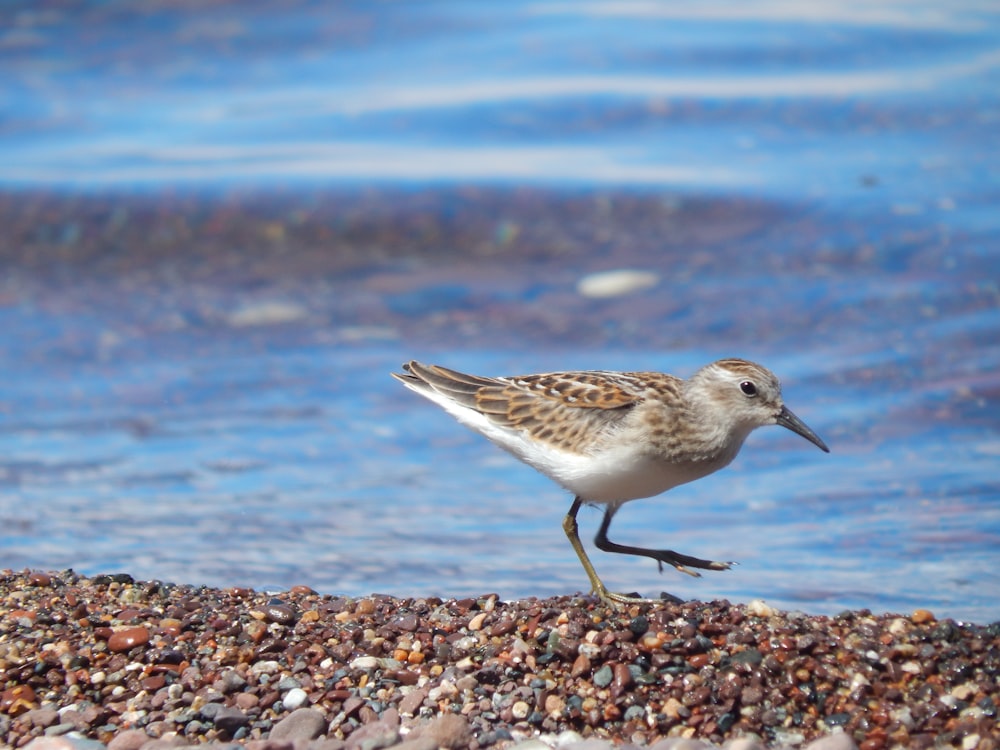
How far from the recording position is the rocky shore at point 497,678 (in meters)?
4.09

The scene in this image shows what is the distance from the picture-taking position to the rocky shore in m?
4.09

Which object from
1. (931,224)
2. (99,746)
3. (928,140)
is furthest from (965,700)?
(928,140)

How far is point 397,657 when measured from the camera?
4527 millimetres

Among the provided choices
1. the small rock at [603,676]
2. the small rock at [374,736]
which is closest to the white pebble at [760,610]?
the small rock at [603,676]

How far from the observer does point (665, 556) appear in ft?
18.3

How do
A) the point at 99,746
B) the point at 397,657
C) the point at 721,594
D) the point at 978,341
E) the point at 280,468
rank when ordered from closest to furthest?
the point at 99,746 → the point at 397,657 → the point at 721,594 → the point at 280,468 → the point at 978,341

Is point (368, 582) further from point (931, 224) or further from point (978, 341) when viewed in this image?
point (931, 224)

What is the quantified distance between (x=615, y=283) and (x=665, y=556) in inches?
213

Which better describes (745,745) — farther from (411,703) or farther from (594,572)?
(594,572)

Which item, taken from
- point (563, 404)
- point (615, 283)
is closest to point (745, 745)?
point (563, 404)

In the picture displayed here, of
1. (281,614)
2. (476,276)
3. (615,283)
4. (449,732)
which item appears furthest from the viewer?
(476,276)

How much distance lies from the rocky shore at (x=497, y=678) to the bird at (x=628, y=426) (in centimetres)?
54

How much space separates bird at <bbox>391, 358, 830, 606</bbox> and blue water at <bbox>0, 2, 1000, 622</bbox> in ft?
2.66

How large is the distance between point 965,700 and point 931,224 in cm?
732
